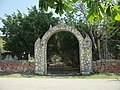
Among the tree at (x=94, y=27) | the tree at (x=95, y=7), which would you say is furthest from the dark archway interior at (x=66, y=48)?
the tree at (x=95, y=7)

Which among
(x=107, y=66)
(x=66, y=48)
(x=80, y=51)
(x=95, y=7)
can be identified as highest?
(x=66, y=48)

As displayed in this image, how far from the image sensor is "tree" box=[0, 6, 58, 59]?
79.7 ft

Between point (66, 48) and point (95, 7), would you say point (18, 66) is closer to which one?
point (66, 48)

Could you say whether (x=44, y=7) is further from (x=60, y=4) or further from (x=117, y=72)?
(x=117, y=72)

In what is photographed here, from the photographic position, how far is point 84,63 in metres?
19.8

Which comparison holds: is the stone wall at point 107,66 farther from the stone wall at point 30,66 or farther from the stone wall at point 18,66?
the stone wall at point 18,66

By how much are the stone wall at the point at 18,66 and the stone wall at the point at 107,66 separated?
5.08 metres

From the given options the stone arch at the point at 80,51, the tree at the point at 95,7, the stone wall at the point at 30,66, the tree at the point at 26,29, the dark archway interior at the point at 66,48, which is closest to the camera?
the tree at the point at 95,7

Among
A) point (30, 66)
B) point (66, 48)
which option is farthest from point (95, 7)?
point (66, 48)

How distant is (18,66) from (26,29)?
16.0 feet

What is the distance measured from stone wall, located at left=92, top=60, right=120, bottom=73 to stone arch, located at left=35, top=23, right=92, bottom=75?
0.66m

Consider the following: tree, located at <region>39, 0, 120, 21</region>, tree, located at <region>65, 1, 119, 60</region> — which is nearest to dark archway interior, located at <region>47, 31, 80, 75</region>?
tree, located at <region>65, 1, 119, 60</region>

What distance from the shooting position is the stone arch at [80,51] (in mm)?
19719

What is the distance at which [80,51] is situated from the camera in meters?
20.0
